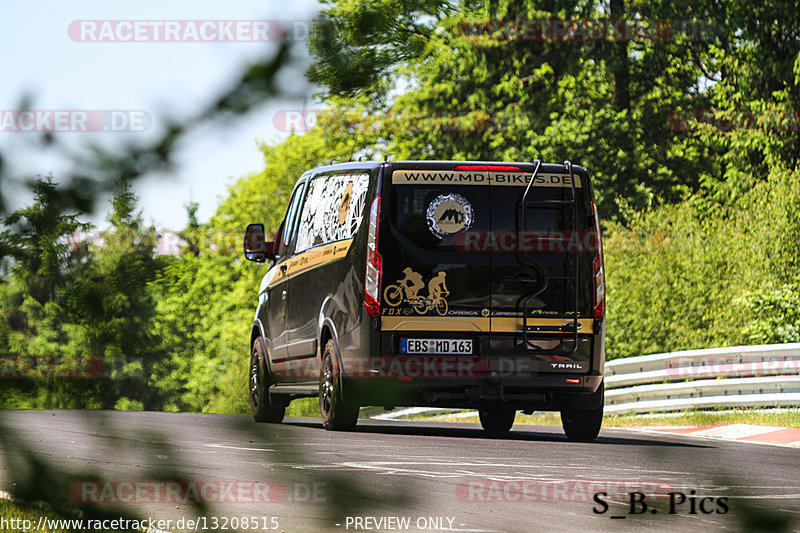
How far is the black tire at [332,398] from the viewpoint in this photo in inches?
463

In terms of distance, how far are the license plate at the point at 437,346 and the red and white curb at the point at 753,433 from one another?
3.01m

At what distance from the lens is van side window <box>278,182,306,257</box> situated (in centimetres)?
1327

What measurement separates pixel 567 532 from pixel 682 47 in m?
32.4

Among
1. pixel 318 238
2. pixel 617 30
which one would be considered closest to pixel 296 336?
pixel 318 238

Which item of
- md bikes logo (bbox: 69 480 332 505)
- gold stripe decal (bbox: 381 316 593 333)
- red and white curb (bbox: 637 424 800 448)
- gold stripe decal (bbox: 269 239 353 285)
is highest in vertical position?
gold stripe decal (bbox: 269 239 353 285)

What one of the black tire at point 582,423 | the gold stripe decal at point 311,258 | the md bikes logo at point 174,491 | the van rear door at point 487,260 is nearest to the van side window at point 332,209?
the gold stripe decal at point 311,258

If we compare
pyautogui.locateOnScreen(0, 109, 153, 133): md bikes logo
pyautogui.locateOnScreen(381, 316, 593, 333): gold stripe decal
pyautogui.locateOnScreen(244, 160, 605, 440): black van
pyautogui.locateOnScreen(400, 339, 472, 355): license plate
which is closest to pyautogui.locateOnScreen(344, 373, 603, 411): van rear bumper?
pyautogui.locateOnScreen(244, 160, 605, 440): black van

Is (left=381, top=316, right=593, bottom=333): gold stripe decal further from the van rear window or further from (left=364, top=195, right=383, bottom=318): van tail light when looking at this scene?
the van rear window

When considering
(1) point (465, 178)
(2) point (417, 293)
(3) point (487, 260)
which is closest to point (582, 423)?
(3) point (487, 260)

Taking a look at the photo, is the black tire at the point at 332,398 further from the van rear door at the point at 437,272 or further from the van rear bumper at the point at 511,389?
the van rear door at the point at 437,272

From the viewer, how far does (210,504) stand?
2203 mm

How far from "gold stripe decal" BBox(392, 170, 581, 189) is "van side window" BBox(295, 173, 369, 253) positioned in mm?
405

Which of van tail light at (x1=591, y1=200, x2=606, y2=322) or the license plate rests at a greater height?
van tail light at (x1=591, y1=200, x2=606, y2=322)

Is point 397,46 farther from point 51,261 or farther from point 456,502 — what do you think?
point 456,502
